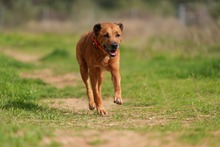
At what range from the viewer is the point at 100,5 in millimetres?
54625

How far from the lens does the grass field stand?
5633 millimetres

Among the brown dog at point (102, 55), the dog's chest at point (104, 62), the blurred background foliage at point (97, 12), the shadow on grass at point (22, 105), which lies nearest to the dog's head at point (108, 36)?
the brown dog at point (102, 55)

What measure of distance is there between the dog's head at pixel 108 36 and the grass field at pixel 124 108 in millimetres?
1046

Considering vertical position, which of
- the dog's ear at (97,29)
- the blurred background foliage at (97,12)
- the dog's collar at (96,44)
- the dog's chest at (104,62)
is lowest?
the blurred background foliage at (97,12)

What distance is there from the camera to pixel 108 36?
28.7 ft

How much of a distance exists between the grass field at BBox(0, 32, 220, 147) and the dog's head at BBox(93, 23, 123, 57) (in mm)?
1046

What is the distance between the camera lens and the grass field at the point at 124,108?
222 inches

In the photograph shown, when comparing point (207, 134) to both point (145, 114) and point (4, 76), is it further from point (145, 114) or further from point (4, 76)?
point (4, 76)

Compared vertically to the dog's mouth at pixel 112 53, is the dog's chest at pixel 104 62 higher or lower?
lower

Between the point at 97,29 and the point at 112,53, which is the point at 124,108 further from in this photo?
the point at 97,29

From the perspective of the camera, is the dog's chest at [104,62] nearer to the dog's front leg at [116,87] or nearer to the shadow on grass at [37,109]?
the dog's front leg at [116,87]

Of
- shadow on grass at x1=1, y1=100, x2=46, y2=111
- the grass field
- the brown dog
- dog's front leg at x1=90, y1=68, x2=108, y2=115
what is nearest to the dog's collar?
the brown dog

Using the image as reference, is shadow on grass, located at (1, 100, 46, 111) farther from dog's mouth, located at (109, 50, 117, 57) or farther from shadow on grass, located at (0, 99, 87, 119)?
dog's mouth, located at (109, 50, 117, 57)

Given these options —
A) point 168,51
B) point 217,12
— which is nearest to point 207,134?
point 168,51
